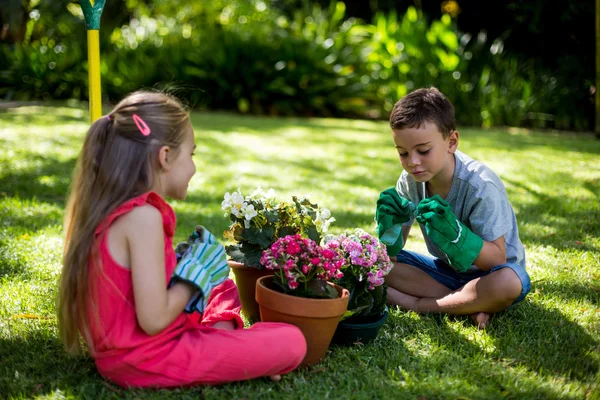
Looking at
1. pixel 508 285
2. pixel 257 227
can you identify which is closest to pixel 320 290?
pixel 257 227

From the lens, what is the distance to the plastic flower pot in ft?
7.76

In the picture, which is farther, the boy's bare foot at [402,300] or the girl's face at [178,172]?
the boy's bare foot at [402,300]

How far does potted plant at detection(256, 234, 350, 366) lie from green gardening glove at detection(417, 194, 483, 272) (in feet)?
1.42

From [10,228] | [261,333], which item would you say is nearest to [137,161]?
[261,333]

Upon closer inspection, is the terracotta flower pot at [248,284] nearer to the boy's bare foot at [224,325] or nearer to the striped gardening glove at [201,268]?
the boy's bare foot at [224,325]

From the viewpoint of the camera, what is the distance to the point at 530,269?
326cm

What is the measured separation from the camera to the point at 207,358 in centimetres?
200

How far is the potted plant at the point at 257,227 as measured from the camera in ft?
8.07

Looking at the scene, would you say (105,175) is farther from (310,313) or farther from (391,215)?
(391,215)

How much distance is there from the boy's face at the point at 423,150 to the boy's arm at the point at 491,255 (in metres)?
0.40

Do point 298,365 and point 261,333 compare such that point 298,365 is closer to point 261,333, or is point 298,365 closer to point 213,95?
point 261,333

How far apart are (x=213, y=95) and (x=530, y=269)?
8.55 m

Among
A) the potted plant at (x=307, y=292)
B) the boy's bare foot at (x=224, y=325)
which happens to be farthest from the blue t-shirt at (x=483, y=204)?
the boy's bare foot at (x=224, y=325)

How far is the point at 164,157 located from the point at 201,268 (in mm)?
391
